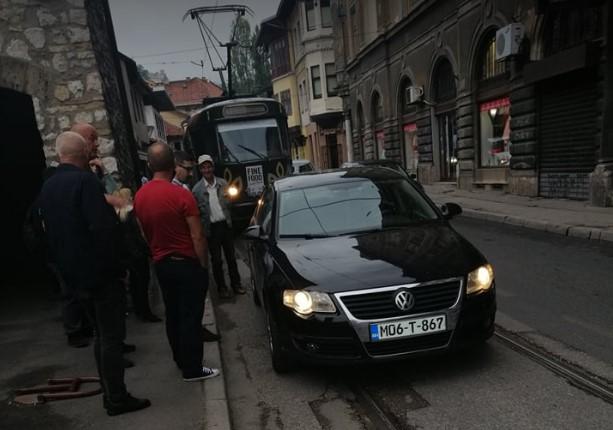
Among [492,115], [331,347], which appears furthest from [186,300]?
[492,115]

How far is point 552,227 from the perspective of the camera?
30.0ft

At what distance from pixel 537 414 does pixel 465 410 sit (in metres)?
0.45

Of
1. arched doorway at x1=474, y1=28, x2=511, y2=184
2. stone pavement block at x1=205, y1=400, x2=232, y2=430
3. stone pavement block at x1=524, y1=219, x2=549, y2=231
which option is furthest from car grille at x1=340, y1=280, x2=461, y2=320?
arched doorway at x1=474, y1=28, x2=511, y2=184

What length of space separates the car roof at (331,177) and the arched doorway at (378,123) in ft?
70.5

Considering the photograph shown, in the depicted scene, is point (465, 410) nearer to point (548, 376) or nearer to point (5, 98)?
point (548, 376)

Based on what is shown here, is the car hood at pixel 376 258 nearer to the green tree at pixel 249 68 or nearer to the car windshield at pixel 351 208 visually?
the car windshield at pixel 351 208

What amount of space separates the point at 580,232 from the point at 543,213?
2038 mm

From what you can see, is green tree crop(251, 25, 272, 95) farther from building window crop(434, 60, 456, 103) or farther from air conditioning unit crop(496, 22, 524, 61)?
air conditioning unit crop(496, 22, 524, 61)

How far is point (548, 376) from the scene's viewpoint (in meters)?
3.44

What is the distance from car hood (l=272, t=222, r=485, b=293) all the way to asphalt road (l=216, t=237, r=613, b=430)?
33.1 inches

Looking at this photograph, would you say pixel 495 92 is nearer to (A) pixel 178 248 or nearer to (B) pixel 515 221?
(B) pixel 515 221

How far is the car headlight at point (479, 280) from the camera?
3.48m

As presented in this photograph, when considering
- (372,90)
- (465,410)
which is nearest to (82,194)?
(465,410)

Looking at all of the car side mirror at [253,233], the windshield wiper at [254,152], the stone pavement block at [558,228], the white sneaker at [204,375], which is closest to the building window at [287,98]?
the windshield wiper at [254,152]
